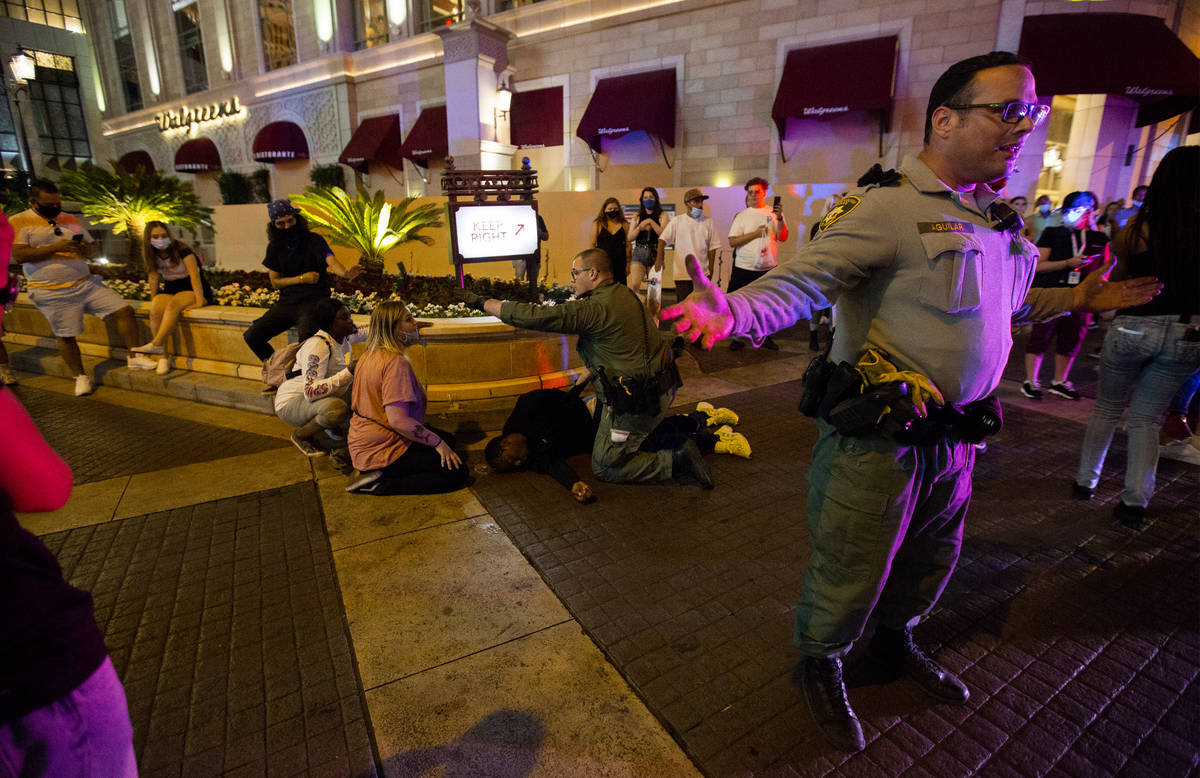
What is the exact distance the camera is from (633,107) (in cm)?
Result: 1409

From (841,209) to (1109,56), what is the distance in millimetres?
12487

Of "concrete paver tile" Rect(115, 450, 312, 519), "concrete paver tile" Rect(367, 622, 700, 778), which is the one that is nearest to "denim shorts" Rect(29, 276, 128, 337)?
"concrete paver tile" Rect(115, 450, 312, 519)

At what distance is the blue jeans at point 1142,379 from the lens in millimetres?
3373

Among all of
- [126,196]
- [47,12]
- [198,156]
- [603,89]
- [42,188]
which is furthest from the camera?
[47,12]

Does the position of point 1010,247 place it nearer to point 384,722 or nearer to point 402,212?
point 384,722

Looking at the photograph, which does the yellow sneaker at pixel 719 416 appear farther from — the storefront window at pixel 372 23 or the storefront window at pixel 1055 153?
the storefront window at pixel 372 23

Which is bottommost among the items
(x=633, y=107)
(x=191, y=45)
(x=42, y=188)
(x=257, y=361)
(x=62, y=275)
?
(x=257, y=361)

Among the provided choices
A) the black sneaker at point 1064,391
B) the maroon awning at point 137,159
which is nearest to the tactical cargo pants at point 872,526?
the black sneaker at point 1064,391

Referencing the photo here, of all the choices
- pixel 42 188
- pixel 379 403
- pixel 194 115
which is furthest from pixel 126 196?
pixel 194 115

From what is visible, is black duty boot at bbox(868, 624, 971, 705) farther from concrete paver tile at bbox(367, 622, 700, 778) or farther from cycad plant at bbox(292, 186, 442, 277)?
cycad plant at bbox(292, 186, 442, 277)

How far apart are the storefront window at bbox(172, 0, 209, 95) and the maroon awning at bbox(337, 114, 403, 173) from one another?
379 inches

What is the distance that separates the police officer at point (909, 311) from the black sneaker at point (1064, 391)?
4.94 m

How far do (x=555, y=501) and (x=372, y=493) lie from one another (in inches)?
51.1

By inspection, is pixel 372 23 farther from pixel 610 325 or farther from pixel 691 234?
pixel 610 325
